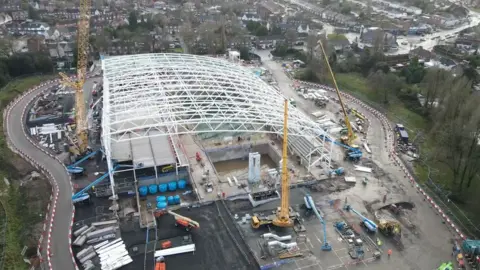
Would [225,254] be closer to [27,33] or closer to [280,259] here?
[280,259]

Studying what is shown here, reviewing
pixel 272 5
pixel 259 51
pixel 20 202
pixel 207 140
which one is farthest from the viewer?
pixel 272 5

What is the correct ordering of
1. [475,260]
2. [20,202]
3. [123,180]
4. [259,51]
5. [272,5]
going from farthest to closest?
[272,5] → [259,51] → [123,180] → [20,202] → [475,260]

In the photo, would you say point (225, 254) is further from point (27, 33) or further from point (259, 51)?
point (27, 33)

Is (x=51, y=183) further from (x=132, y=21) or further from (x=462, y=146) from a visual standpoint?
(x=132, y=21)

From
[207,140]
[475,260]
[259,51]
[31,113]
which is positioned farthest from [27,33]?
[475,260]

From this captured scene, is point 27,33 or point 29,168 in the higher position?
point 27,33

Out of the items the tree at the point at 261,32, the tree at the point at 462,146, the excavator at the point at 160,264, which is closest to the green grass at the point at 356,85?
the tree at the point at 462,146

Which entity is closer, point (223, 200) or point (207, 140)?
point (223, 200)
